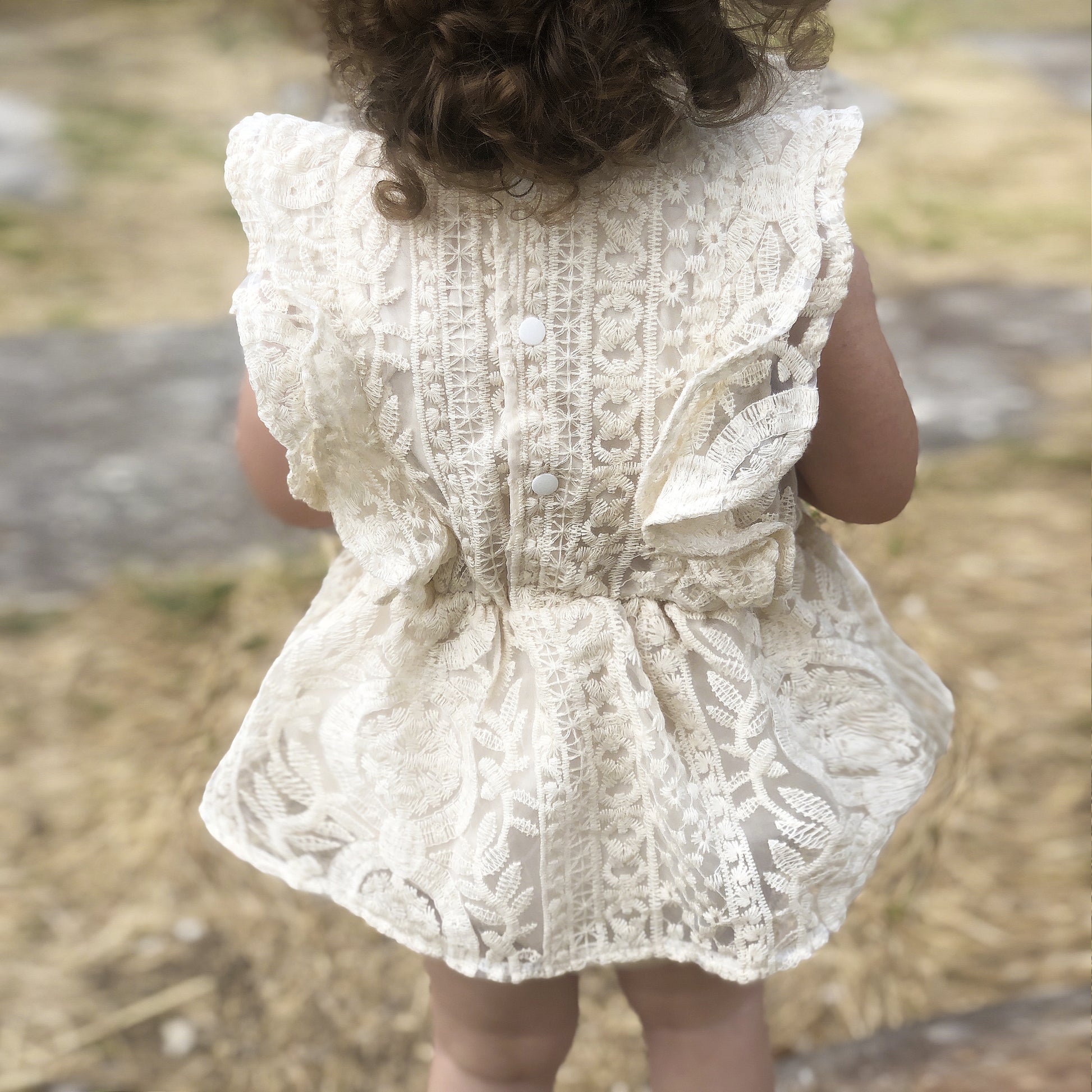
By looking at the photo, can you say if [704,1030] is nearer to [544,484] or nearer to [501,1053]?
[501,1053]

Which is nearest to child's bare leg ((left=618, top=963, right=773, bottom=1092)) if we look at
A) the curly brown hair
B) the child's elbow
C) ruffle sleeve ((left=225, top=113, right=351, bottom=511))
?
the child's elbow

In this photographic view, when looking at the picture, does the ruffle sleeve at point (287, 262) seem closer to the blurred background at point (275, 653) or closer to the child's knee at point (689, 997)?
the blurred background at point (275, 653)

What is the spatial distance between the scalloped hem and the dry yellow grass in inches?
27.0

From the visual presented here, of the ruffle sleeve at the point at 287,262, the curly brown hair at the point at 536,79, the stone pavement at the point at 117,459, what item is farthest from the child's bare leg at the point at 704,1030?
the stone pavement at the point at 117,459

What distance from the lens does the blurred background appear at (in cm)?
148

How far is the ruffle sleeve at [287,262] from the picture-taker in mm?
742

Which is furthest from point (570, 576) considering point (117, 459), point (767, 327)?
point (117, 459)

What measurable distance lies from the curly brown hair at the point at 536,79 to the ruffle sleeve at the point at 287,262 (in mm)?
51

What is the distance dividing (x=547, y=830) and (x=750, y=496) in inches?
10.8

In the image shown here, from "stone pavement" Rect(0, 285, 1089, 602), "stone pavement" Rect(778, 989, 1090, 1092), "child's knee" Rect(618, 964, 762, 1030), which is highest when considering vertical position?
"child's knee" Rect(618, 964, 762, 1030)

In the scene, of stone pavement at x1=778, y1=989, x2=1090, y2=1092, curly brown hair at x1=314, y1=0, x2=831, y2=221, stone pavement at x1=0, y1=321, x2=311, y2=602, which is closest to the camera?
curly brown hair at x1=314, y1=0, x2=831, y2=221

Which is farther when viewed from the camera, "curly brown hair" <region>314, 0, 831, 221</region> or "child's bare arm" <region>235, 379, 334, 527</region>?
"child's bare arm" <region>235, 379, 334, 527</region>

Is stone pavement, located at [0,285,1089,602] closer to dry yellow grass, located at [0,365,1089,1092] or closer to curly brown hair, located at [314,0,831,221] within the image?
dry yellow grass, located at [0,365,1089,1092]

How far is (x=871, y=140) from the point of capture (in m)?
3.82
